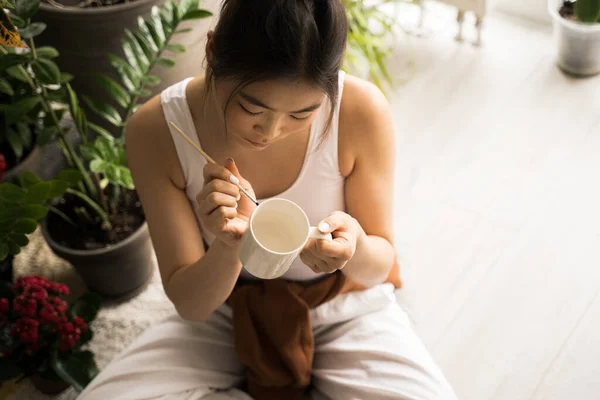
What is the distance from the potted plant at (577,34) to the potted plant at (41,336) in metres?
1.74

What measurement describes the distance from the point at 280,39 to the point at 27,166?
3.81ft

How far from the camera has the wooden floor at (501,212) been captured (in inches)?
64.1

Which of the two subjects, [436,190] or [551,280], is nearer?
[551,280]

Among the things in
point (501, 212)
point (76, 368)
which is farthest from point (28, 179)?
point (501, 212)

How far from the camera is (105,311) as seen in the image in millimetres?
1769

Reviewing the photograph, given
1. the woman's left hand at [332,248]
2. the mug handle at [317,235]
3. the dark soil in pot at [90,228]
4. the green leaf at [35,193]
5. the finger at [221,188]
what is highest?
the finger at [221,188]

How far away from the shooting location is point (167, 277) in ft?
3.96

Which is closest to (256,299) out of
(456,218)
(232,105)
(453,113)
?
(232,105)

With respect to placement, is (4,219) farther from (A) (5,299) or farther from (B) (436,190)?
(B) (436,190)

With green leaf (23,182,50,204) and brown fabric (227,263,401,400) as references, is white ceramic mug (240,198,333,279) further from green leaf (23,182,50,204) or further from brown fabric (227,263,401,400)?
green leaf (23,182,50,204)

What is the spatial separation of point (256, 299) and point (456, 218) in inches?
33.8

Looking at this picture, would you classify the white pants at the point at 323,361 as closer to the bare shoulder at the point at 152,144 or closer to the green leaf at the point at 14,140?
the bare shoulder at the point at 152,144

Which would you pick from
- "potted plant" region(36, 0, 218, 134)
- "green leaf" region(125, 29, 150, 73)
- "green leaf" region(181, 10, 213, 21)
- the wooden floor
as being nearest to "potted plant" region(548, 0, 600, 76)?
the wooden floor

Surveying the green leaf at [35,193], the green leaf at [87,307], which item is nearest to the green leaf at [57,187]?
the green leaf at [35,193]
